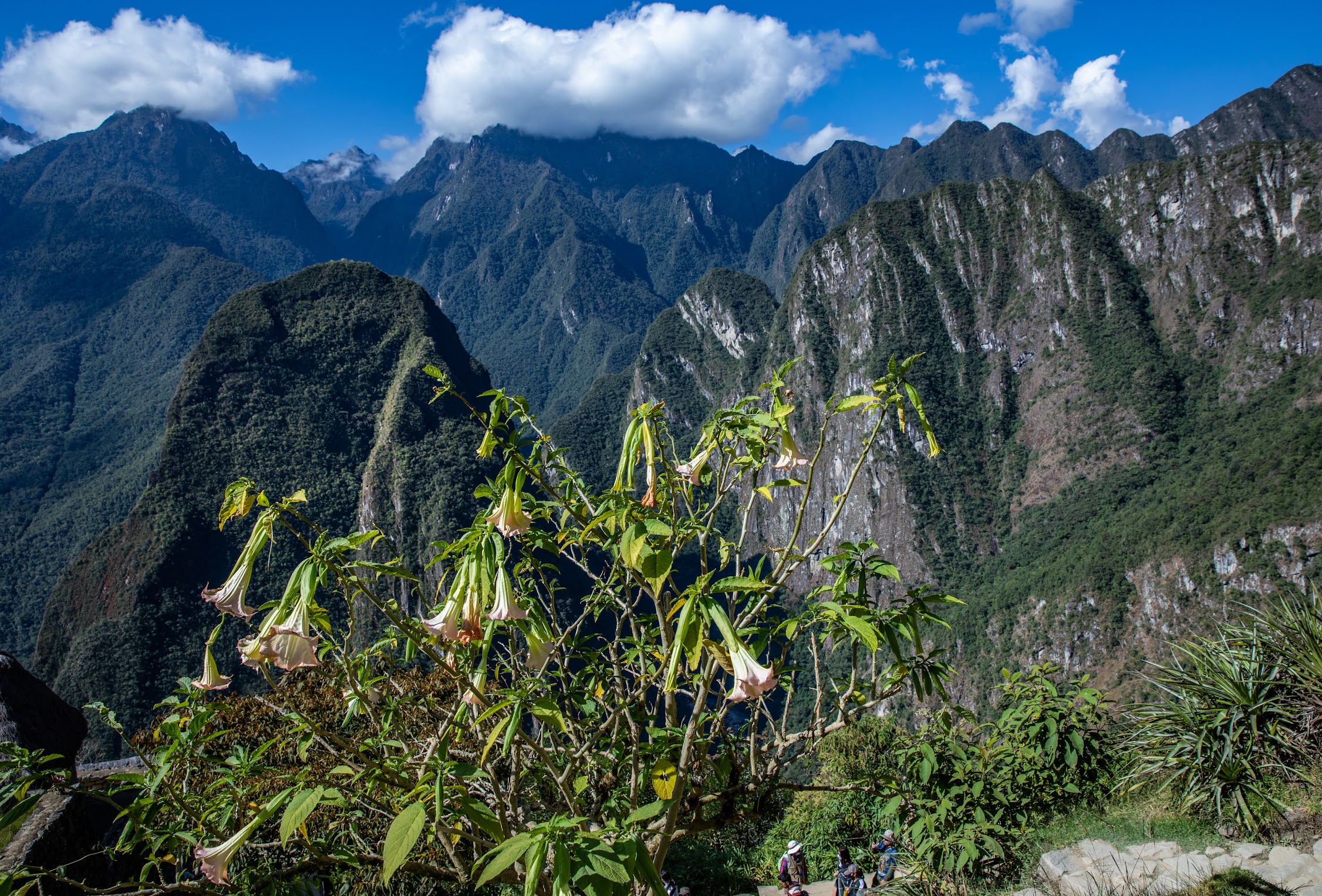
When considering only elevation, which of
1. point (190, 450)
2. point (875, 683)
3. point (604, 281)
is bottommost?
point (875, 683)

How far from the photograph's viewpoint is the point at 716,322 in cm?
9431

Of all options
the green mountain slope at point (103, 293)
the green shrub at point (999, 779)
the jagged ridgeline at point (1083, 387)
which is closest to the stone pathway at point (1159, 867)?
the green shrub at point (999, 779)

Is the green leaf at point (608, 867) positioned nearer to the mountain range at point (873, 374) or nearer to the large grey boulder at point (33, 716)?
the large grey boulder at point (33, 716)

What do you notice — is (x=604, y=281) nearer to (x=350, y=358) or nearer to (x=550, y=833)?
(x=350, y=358)

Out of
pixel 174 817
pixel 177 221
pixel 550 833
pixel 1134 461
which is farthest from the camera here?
pixel 177 221

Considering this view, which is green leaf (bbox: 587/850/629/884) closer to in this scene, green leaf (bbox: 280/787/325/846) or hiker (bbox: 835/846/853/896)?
green leaf (bbox: 280/787/325/846)

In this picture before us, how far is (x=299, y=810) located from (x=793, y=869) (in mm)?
5454

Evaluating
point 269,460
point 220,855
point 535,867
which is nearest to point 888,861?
point 220,855

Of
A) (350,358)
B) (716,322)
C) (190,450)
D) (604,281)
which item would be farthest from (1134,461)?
(604,281)

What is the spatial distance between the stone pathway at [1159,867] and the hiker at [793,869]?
6.78 ft

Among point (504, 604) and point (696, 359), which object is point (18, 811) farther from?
point (696, 359)

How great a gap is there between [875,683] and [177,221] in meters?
162

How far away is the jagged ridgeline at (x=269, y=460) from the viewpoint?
3722 centimetres

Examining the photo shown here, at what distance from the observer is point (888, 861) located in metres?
4.86
